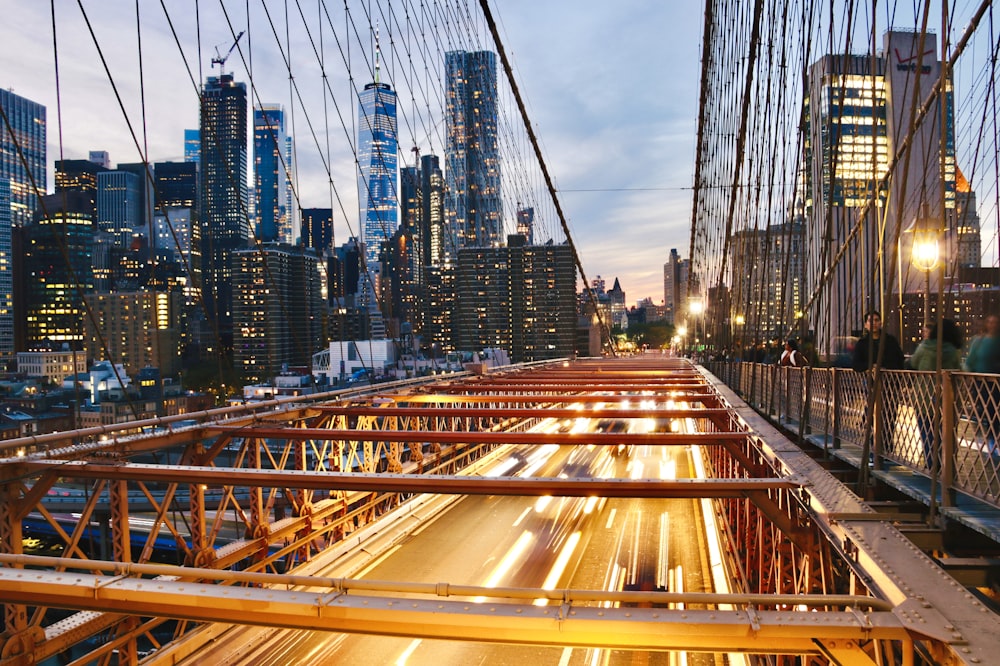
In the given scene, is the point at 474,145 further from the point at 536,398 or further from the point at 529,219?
the point at 529,219

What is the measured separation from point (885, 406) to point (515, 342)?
327 feet

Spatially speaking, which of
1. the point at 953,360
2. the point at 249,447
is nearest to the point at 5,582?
the point at 249,447

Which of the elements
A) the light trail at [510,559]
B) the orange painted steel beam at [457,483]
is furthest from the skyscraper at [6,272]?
the orange painted steel beam at [457,483]

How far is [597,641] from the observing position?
246cm

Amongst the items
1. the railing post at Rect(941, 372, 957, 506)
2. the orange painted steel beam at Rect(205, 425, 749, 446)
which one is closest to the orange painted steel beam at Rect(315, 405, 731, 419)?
the orange painted steel beam at Rect(205, 425, 749, 446)

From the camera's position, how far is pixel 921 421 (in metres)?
4.93

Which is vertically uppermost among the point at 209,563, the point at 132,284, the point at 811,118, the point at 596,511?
the point at 811,118

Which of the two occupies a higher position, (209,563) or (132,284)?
(132,284)

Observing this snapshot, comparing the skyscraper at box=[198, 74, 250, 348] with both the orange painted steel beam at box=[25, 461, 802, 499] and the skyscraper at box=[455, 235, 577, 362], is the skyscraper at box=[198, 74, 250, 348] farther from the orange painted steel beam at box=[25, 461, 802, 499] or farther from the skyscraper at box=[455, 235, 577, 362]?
the skyscraper at box=[455, 235, 577, 362]

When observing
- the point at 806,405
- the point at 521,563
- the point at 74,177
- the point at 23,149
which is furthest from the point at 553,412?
the point at 74,177

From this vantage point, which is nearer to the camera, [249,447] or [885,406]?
[885,406]

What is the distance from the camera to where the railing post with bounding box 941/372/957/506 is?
167 inches

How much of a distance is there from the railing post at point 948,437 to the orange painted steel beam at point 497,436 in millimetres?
2350

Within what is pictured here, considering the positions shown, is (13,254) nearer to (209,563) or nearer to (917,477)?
(209,563)
